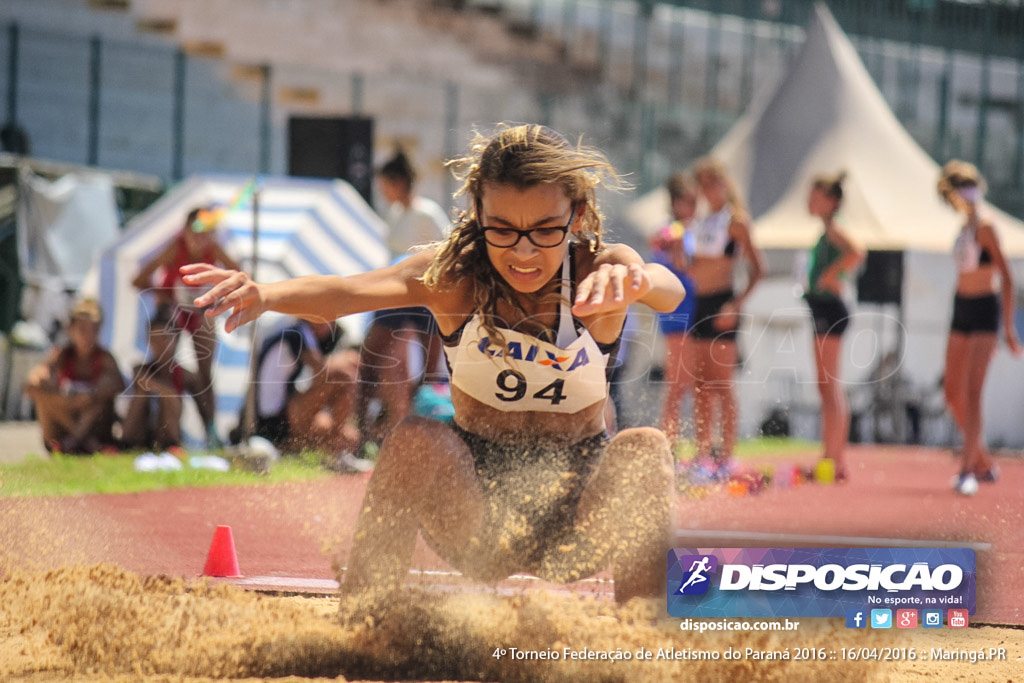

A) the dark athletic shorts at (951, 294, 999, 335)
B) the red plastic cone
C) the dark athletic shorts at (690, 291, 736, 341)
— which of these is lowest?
the red plastic cone

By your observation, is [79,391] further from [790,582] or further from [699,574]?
[790,582]

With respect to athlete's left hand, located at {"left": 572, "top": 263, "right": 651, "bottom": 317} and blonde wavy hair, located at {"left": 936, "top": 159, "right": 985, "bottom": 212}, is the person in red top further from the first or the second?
athlete's left hand, located at {"left": 572, "top": 263, "right": 651, "bottom": 317}

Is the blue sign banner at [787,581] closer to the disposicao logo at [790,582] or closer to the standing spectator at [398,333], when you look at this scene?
the disposicao logo at [790,582]

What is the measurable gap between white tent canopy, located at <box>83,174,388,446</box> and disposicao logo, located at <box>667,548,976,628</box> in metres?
5.03

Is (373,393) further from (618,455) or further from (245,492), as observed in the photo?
(618,455)

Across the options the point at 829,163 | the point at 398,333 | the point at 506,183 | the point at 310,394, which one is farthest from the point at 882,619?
the point at 829,163

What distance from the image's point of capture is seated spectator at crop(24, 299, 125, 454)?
21.6ft

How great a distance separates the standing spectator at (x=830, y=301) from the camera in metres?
6.36

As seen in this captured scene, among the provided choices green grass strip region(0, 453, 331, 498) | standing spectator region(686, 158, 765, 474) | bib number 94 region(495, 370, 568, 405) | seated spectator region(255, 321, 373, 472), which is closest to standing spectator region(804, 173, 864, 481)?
standing spectator region(686, 158, 765, 474)

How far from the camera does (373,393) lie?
4746mm

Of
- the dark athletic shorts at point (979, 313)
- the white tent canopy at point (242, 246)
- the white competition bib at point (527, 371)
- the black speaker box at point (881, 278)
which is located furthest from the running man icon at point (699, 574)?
the black speaker box at point (881, 278)

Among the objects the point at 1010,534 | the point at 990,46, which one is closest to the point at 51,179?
the point at 1010,534

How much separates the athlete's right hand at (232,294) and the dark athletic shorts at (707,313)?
13.2ft

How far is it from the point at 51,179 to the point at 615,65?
8.92 m
